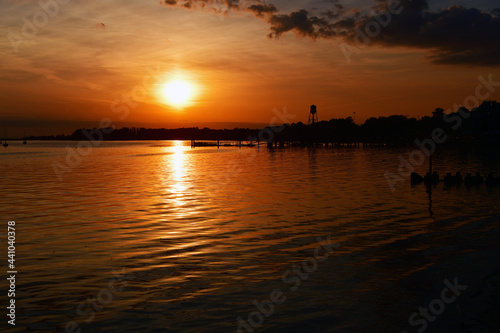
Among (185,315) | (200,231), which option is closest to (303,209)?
(200,231)

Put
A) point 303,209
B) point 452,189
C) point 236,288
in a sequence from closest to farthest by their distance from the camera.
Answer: point 236,288 < point 303,209 < point 452,189

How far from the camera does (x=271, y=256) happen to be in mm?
16344

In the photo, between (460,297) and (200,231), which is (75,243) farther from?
(460,297)

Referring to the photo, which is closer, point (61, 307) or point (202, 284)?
point (61, 307)

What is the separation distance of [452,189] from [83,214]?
31468mm

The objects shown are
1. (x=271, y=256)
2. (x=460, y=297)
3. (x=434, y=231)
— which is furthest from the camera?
A: (x=434, y=231)

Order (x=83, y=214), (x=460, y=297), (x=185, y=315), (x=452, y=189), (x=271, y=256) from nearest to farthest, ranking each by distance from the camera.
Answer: (x=185, y=315), (x=460, y=297), (x=271, y=256), (x=83, y=214), (x=452, y=189)

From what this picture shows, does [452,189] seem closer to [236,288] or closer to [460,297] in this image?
[460,297]

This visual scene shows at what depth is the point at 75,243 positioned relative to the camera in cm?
1853

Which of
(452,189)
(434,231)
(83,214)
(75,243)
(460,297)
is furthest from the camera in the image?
(452,189)

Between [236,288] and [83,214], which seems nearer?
[236,288]

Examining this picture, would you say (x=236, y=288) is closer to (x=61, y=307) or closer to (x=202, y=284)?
(x=202, y=284)

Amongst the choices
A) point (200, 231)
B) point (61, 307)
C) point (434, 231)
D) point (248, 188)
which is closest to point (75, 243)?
point (200, 231)

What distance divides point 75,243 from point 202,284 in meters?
8.22
